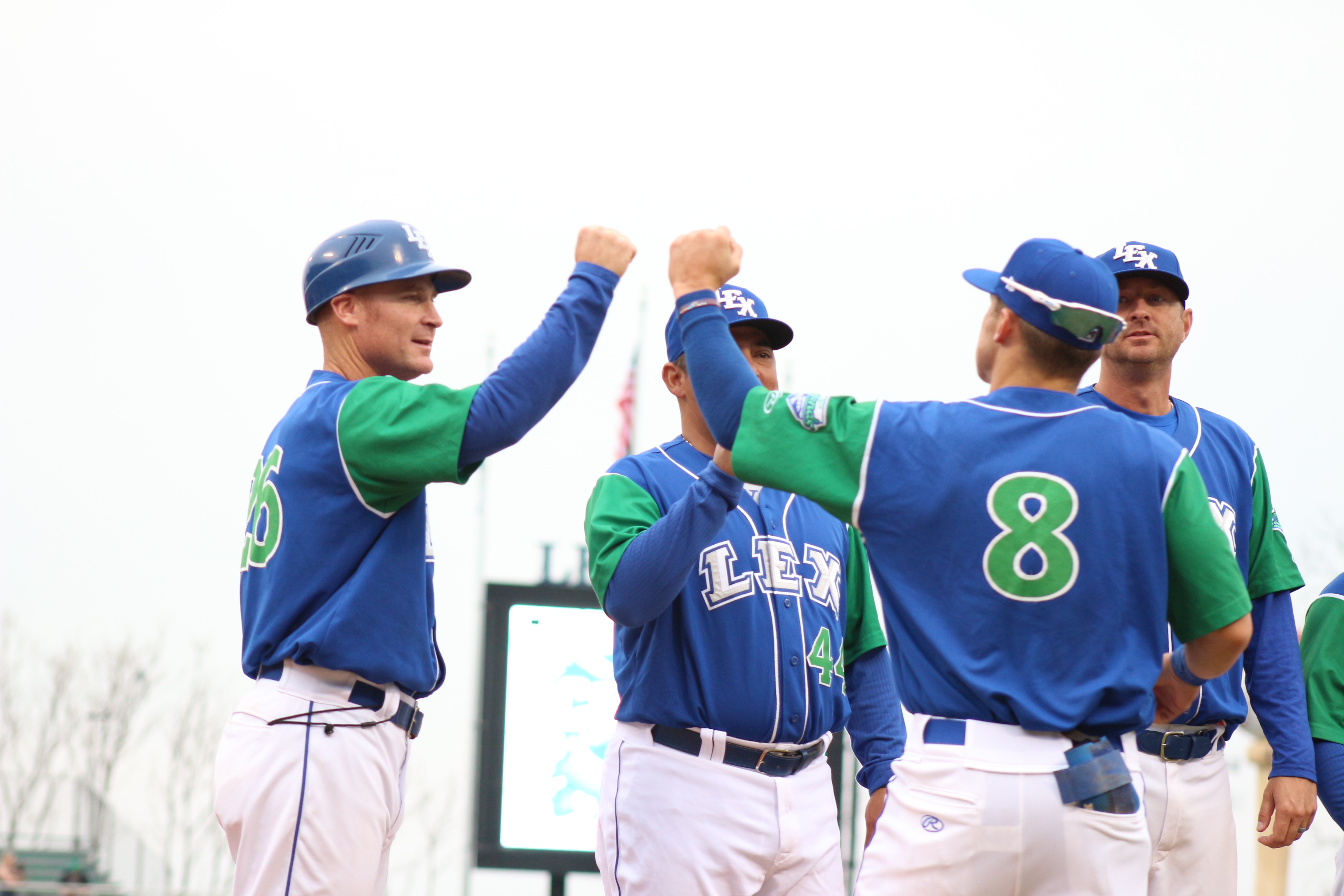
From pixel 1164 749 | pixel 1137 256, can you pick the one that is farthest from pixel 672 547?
pixel 1137 256

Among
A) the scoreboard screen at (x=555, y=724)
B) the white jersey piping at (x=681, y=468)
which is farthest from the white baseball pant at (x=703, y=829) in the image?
the scoreboard screen at (x=555, y=724)

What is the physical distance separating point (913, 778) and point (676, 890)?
3.32 feet

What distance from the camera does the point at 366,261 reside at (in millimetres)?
3648

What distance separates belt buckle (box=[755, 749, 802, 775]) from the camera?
3.59 m

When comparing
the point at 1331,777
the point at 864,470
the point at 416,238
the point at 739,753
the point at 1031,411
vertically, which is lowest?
the point at 1331,777

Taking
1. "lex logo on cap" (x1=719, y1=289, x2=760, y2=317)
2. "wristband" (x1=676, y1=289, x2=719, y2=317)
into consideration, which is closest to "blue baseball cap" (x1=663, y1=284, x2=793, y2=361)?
"lex logo on cap" (x1=719, y1=289, x2=760, y2=317)

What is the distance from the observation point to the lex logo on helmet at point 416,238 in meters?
3.72

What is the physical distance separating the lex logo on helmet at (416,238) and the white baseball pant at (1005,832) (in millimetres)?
2012

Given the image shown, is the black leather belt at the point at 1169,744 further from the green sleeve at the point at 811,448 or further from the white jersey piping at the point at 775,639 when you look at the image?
the green sleeve at the point at 811,448

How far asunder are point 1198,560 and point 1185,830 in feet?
4.24

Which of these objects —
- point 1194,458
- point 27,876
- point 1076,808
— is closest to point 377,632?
point 1076,808

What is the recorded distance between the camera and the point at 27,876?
27.5 m

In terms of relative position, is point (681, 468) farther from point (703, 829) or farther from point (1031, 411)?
point (1031, 411)

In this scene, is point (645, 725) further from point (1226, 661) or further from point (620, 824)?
point (1226, 661)
